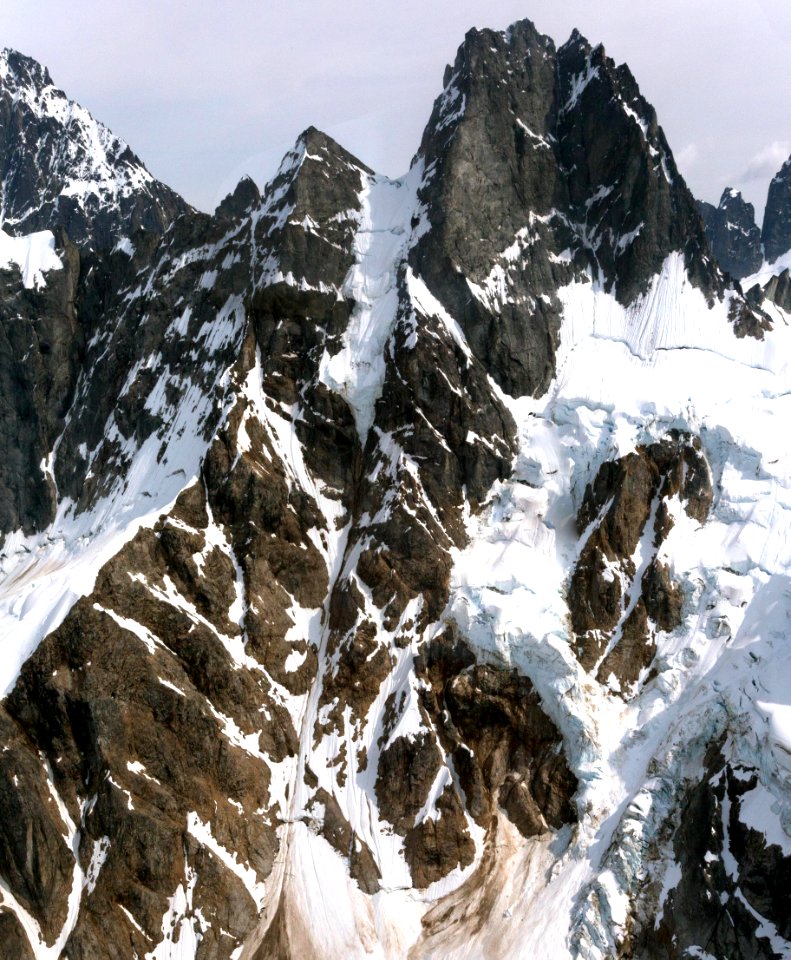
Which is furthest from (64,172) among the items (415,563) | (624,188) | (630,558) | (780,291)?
(630,558)

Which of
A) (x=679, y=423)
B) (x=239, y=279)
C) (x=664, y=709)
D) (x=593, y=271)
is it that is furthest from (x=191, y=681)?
(x=593, y=271)

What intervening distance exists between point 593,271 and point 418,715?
50.2 metres

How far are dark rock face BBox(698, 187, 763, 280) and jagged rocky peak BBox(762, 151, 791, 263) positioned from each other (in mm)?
1811

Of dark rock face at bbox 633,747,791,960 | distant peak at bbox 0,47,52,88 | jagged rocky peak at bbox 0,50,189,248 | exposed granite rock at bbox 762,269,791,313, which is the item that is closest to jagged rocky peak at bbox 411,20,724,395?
exposed granite rock at bbox 762,269,791,313

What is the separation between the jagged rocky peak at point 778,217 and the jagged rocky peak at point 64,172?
11731 centimetres

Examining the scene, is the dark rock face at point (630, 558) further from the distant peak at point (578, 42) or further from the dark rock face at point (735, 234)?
the dark rock face at point (735, 234)

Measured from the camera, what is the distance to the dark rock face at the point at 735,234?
160 metres

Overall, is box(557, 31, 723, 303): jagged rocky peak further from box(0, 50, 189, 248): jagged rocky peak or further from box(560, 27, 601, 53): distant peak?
box(0, 50, 189, 248): jagged rocky peak

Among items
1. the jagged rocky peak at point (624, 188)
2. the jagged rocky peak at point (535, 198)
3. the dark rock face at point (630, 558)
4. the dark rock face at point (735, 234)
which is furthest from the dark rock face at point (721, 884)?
the dark rock face at point (735, 234)

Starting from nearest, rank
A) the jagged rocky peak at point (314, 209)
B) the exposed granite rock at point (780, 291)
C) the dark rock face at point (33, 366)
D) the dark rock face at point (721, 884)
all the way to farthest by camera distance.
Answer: the dark rock face at point (721, 884)
the jagged rocky peak at point (314, 209)
the dark rock face at point (33, 366)
the exposed granite rock at point (780, 291)

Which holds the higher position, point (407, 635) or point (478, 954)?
point (407, 635)

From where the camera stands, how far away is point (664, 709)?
60.0 meters

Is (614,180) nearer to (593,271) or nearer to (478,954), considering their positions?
(593,271)

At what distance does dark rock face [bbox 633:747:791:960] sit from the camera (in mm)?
47875
